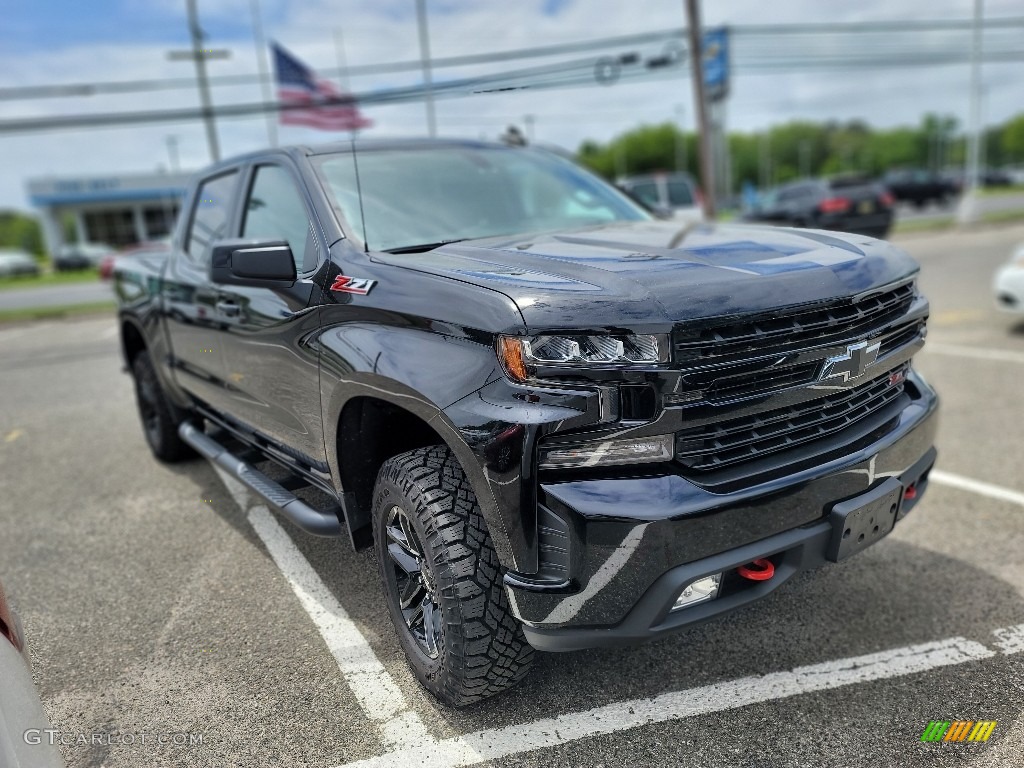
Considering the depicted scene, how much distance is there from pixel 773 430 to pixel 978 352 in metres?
6.32

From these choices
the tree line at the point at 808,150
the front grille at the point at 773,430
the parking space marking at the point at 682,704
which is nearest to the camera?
the front grille at the point at 773,430

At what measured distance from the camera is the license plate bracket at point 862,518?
234 centimetres

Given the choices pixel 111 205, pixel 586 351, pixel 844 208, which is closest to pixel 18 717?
pixel 586 351

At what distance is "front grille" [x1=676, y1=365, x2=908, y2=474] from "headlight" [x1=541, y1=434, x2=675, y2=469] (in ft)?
0.24

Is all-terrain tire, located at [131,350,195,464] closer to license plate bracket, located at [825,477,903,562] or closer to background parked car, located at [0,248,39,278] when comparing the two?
license plate bracket, located at [825,477,903,562]

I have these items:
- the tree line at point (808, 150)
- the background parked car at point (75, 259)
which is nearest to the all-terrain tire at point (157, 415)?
the background parked car at point (75, 259)

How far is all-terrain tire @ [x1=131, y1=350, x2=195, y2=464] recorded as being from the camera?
5.12 metres

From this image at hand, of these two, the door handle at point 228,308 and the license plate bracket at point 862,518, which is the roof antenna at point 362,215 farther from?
the license plate bracket at point 862,518

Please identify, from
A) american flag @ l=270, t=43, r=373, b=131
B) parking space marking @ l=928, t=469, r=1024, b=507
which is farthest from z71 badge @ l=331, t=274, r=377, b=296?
american flag @ l=270, t=43, r=373, b=131

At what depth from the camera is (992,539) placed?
3637mm

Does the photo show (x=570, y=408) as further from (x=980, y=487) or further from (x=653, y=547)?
(x=980, y=487)

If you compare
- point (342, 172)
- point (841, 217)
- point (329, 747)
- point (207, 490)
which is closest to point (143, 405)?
point (207, 490)

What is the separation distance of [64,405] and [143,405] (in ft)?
8.54

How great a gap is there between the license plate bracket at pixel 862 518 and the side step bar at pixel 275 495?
67.8 inches
